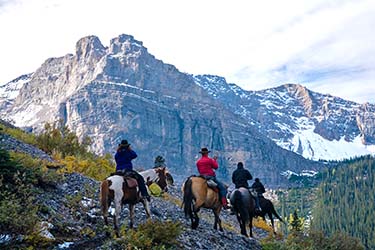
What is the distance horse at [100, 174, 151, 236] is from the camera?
15.1m

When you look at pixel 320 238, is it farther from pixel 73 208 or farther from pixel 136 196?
pixel 73 208

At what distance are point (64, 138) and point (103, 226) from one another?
1525cm

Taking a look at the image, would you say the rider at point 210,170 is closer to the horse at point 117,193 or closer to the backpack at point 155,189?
the horse at point 117,193

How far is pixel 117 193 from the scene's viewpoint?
15.3 meters

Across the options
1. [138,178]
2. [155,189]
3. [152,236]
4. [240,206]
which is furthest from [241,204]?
[155,189]

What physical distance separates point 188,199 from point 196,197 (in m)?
0.36

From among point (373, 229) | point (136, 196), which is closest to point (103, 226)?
point (136, 196)

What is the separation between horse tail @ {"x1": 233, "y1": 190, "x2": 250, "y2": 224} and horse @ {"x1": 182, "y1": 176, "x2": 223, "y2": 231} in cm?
212

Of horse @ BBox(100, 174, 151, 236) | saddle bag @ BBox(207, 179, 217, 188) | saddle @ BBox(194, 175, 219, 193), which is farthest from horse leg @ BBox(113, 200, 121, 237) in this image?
saddle bag @ BBox(207, 179, 217, 188)

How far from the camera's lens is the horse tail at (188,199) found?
59.8 feet

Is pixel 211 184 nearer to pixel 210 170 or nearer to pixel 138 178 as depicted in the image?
pixel 210 170

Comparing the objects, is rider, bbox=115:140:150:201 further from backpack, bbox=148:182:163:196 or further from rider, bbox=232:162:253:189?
backpack, bbox=148:182:163:196

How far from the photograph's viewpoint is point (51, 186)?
1827 cm

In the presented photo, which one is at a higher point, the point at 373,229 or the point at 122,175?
the point at 122,175
